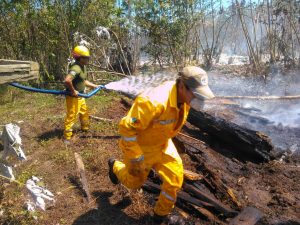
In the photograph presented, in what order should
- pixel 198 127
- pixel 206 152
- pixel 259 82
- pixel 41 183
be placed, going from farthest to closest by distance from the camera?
pixel 259 82 < pixel 198 127 < pixel 206 152 < pixel 41 183

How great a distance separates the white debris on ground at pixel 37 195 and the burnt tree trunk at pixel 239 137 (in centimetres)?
303

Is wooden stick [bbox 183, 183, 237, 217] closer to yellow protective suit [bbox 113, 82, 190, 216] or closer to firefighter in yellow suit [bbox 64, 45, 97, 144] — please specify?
yellow protective suit [bbox 113, 82, 190, 216]

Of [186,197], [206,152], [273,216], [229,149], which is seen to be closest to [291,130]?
[229,149]

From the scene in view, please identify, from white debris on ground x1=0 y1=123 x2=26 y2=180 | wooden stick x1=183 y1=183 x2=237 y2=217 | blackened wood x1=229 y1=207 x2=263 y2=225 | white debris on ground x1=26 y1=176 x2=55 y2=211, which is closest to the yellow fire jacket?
wooden stick x1=183 y1=183 x2=237 y2=217

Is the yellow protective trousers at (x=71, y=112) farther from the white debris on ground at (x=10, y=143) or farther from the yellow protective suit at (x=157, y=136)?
the yellow protective suit at (x=157, y=136)

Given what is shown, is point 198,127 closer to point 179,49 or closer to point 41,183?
point 41,183

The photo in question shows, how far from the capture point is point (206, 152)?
5.35 meters

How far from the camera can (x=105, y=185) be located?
4.35m

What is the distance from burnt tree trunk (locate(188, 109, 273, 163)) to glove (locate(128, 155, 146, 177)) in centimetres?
265

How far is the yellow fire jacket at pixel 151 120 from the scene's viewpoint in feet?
9.52

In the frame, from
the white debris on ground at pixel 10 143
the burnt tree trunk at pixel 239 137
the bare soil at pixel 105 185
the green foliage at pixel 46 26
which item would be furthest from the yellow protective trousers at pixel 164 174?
the green foliage at pixel 46 26

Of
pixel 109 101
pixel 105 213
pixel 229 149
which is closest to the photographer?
pixel 105 213

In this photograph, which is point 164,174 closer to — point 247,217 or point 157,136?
point 157,136

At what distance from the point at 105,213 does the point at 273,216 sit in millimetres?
1968
